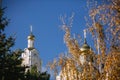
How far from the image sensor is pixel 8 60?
21312 mm

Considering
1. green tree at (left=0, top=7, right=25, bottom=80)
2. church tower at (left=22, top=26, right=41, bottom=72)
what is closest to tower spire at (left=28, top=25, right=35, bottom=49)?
church tower at (left=22, top=26, right=41, bottom=72)

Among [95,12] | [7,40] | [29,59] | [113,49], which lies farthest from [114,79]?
[29,59]

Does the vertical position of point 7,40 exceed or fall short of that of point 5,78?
it exceeds it

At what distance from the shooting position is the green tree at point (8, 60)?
2088cm

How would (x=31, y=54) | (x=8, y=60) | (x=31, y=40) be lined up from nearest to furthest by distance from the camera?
(x=8, y=60) → (x=31, y=54) → (x=31, y=40)

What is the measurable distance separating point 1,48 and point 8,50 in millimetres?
1009

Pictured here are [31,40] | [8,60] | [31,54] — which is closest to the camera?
[8,60]

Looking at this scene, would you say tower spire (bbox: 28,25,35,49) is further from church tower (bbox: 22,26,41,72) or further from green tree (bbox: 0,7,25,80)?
green tree (bbox: 0,7,25,80)

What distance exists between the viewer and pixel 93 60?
441 inches

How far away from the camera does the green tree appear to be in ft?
68.5

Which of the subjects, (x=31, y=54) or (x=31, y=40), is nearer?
(x=31, y=54)

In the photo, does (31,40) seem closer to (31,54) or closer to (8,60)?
(31,54)

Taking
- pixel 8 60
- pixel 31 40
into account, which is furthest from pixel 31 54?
pixel 8 60

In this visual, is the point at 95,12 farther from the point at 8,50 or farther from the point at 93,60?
the point at 8,50
